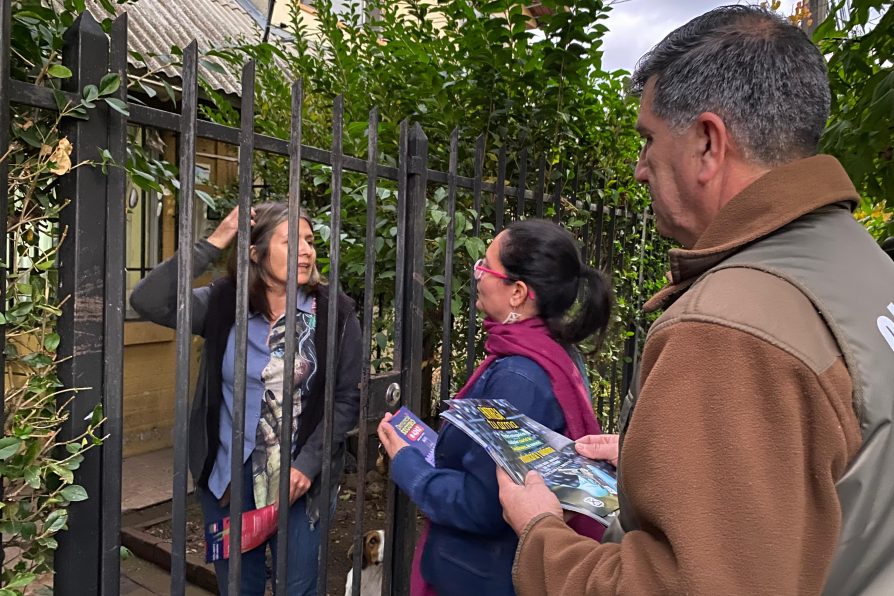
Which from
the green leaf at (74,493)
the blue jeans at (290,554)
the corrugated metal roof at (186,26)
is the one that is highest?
the corrugated metal roof at (186,26)

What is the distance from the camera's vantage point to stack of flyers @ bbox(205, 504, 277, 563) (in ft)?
7.57

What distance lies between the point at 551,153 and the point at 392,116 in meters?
0.88

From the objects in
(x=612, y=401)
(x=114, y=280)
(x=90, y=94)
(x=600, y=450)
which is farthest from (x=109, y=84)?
(x=612, y=401)

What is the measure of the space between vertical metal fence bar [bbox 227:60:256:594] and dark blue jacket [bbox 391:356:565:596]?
1.57 feet

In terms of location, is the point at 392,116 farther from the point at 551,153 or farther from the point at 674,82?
the point at 674,82

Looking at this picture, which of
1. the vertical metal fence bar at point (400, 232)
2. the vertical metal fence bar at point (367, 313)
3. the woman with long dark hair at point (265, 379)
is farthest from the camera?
the woman with long dark hair at point (265, 379)

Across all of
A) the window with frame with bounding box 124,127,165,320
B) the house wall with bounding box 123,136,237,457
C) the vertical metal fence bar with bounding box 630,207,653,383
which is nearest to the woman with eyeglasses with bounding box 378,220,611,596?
the vertical metal fence bar with bounding box 630,207,653,383

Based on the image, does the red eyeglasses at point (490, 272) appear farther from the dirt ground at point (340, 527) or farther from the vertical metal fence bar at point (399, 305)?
the dirt ground at point (340, 527)

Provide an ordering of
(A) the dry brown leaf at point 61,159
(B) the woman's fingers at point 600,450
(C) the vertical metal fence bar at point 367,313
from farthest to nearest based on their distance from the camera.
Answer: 1. (C) the vertical metal fence bar at point 367,313
2. (B) the woman's fingers at point 600,450
3. (A) the dry brown leaf at point 61,159

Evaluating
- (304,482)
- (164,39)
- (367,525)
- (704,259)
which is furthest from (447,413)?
(164,39)

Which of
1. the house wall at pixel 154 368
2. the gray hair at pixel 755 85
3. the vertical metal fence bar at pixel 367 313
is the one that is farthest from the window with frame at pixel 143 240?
the gray hair at pixel 755 85

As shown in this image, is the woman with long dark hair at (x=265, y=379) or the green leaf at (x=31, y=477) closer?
the green leaf at (x=31, y=477)

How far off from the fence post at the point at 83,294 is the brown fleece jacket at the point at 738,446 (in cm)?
104

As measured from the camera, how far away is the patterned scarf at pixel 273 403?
2.47 m
